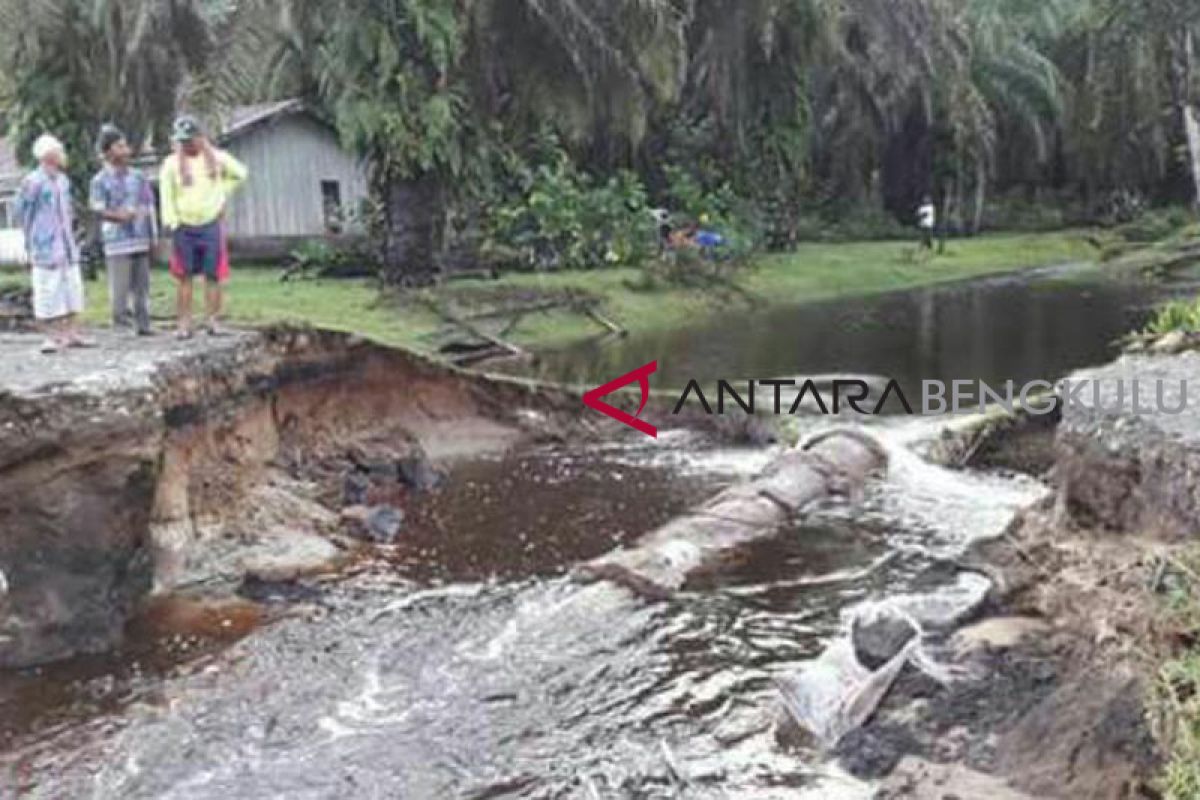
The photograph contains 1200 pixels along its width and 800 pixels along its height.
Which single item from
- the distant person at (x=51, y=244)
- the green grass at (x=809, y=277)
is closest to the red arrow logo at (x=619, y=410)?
the distant person at (x=51, y=244)

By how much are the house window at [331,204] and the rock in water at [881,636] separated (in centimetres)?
3108

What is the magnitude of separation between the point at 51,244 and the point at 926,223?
3582 cm

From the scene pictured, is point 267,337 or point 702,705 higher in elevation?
point 267,337

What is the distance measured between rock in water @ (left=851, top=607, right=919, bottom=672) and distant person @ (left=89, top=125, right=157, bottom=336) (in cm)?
777

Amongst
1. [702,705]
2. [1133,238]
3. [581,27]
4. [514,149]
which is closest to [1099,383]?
[702,705]

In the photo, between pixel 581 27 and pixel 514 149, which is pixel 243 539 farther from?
pixel 514 149

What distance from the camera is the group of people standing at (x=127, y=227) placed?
41.4 ft

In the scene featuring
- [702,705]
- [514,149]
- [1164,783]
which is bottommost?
[702,705]

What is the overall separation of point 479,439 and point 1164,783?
40.9 ft

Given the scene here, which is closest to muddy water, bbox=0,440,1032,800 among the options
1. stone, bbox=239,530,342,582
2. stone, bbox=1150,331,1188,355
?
stone, bbox=239,530,342,582

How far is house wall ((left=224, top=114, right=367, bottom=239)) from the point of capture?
36.9 metres

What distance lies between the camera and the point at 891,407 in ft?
67.5

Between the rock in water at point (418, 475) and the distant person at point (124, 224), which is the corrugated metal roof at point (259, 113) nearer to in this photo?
the rock in water at point (418, 475)

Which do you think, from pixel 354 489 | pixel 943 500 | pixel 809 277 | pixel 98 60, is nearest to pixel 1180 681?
pixel 943 500
